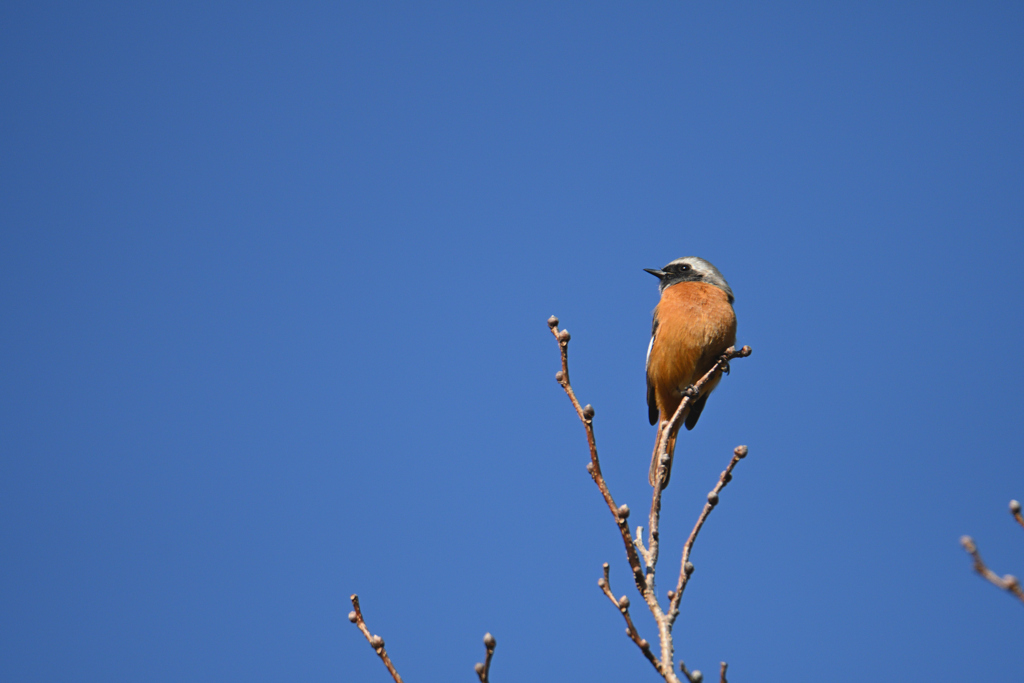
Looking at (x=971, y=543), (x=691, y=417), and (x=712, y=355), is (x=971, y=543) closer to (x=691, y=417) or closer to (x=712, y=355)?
(x=712, y=355)

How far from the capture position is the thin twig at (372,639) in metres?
2.28

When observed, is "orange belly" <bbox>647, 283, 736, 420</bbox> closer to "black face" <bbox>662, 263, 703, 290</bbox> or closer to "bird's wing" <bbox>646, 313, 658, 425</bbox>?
"bird's wing" <bbox>646, 313, 658, 425</bbox>

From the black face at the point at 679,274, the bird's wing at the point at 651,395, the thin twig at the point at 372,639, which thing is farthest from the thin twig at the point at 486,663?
the black face at the point at 679,274

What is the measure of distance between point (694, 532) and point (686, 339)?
10.2 ft

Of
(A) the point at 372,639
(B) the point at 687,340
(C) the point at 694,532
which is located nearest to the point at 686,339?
(B) the point at 687,340

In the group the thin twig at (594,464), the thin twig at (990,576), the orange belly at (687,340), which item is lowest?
the thin twig at (990,576)

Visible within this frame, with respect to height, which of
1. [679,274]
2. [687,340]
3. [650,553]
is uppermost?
[679,274]

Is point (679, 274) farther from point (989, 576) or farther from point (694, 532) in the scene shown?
point (989, 576)

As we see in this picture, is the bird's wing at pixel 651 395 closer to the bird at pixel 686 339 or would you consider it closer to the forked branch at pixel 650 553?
the bird at pixel 686 339

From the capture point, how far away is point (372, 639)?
244cm

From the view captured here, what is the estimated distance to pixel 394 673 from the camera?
225 centimetres

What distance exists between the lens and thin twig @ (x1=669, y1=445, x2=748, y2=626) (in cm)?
247

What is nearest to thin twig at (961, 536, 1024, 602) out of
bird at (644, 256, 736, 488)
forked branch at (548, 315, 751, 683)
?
forked branch at (548, 315, 751, 683)

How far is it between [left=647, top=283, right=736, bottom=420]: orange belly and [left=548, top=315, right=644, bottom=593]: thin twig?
2.76 metres
